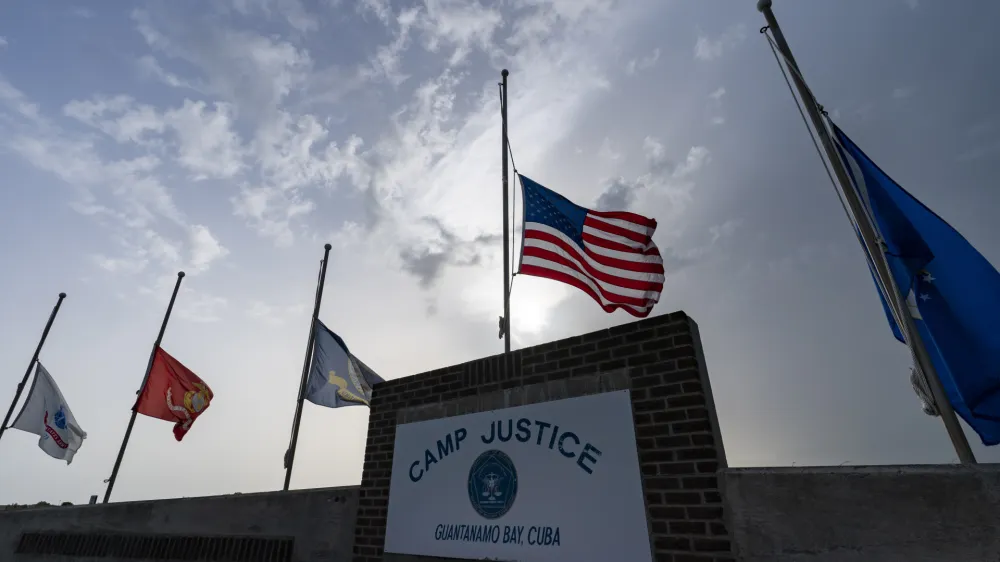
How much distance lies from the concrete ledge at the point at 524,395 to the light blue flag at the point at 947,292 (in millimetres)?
2900

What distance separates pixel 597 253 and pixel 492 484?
3285mm

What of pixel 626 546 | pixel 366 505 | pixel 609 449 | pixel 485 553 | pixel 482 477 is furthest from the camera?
pixel 366 505

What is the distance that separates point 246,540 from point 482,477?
4152 millimetres

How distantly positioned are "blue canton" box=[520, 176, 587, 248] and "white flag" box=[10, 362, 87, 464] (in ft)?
48.5

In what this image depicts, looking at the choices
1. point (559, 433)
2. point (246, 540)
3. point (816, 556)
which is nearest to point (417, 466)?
point (559, 433)

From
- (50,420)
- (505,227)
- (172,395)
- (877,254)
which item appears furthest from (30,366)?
(877,254)

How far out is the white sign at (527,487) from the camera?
4137 mm

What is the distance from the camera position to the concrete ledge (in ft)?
15.4

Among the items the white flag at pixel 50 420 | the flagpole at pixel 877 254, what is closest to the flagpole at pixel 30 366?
the white flag at pixel 50 420

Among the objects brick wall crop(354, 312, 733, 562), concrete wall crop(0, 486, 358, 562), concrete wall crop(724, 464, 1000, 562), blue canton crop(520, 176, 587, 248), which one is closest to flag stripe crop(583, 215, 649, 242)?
blue canton crop(520, 176, 587, 248)

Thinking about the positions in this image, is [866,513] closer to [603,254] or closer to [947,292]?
[947,292]

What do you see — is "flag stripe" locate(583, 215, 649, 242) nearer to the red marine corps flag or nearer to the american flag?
the american flag

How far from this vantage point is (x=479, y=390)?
5.62m

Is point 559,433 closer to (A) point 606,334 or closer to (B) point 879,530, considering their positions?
(A) point 606,334
